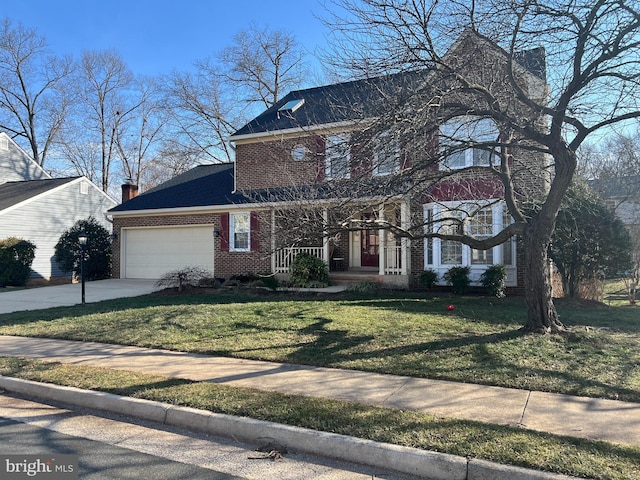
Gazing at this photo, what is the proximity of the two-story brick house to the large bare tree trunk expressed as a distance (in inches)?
58.3

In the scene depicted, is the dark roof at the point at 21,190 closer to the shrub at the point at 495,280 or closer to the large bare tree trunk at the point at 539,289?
the shrub at the point at 495,280

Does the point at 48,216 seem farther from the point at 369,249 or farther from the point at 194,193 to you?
the point at 369,249

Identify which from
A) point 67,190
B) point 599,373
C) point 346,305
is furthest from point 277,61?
point 599,373

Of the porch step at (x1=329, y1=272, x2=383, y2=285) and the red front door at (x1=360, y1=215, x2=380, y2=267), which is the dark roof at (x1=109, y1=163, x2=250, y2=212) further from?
the red front door at (x1=360, y1=215, x2=380, y2=267)

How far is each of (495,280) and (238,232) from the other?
30.5ft

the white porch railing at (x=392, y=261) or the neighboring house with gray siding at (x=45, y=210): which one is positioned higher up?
the neighboring house with gray siding at (x=45, y=210)

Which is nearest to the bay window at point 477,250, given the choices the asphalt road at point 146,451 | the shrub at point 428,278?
the shrub at point 428,278

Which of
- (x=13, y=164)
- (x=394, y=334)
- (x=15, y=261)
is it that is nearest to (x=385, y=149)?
(x=394, y=334)

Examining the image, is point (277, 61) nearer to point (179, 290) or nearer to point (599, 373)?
point (179, 290)

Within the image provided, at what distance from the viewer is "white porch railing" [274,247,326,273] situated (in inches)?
625

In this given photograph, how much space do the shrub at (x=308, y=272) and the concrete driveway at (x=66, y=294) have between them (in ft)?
15.9

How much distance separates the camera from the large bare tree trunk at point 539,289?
23.9 ft

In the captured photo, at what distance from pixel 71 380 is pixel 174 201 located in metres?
13.7

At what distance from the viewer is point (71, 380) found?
573 centimetres
